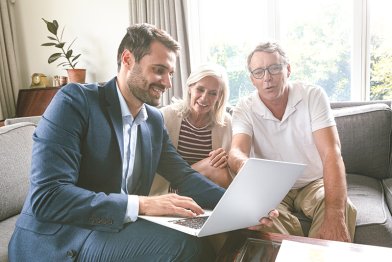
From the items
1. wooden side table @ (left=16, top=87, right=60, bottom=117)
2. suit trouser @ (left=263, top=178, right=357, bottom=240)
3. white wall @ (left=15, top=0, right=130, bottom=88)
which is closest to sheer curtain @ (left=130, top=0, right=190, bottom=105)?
white wall @ (left=15, top=0, right=130, bottom=88)

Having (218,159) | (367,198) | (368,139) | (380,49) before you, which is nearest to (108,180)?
(218,159)

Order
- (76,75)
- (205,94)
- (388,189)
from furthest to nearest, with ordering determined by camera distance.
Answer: (76,75), (205,94), (388,189)

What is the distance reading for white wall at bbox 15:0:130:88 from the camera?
3.21m

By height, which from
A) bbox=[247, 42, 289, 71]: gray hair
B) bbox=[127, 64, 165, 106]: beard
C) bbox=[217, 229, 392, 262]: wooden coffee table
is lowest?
bbox=[217, 229, 392, 262]: wooden coffee table

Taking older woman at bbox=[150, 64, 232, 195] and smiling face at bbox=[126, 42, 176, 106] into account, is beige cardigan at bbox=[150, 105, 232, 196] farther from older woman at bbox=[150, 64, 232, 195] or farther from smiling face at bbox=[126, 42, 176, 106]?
smiling face at bbox=[126, 42, 176, 106]

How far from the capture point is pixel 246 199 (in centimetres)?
78

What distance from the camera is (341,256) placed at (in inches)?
28.4

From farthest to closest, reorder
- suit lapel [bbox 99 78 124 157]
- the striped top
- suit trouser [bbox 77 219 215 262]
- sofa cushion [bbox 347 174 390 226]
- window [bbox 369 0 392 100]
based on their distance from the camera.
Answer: window [bbox 369 0 392 100]
the striped top
sofa cushion [bbox 347 174 390 226]
suit lapel [bbox 99 78 124 157]
suit trouser [bbox 77 219 215 262]

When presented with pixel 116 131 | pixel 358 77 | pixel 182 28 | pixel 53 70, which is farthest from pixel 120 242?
pixel 53 70

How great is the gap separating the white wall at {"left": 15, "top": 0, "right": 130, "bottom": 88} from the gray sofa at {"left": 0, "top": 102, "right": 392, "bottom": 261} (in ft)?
5.12

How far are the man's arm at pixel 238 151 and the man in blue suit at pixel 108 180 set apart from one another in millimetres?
243

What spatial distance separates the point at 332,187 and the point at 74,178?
3.09ft

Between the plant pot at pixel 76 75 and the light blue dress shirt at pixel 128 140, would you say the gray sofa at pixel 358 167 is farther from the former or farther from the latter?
the plant pot at pixel 76 75

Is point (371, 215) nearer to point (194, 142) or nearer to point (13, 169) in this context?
point (194, 142)
